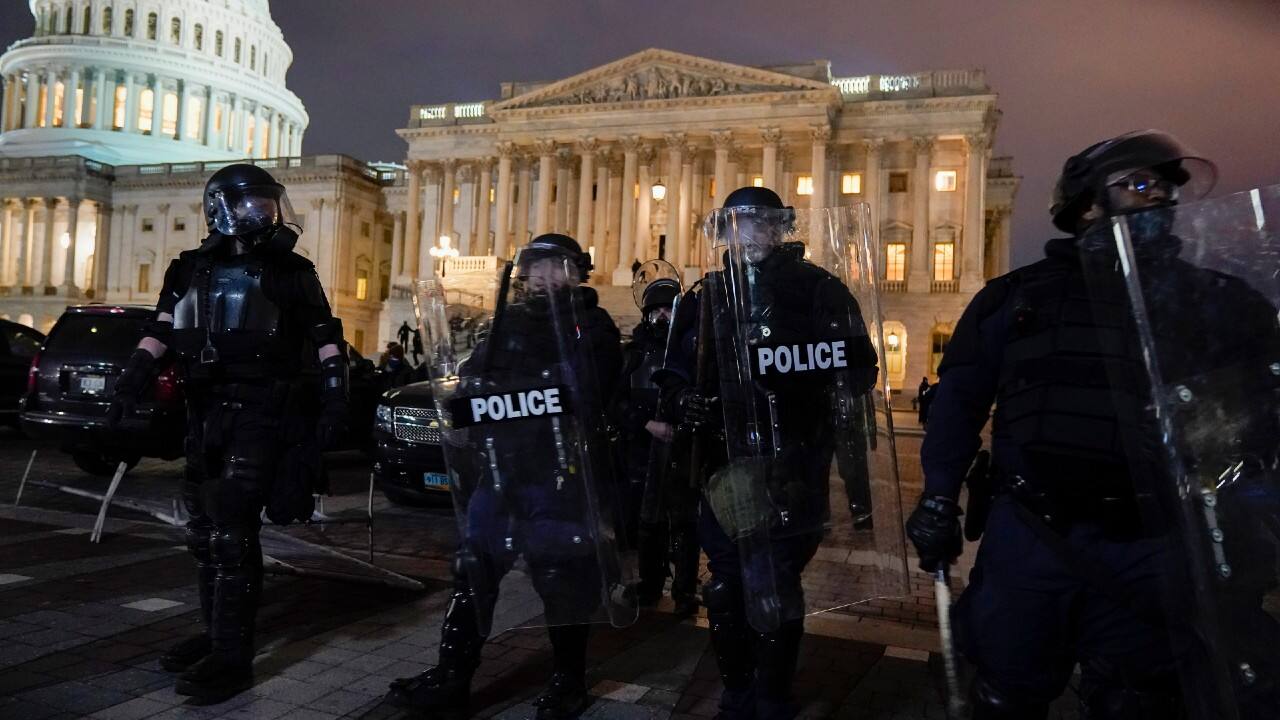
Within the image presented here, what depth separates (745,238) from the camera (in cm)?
338

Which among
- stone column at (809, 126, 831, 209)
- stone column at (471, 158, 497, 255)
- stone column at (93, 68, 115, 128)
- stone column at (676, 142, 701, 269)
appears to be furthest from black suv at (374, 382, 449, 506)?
stone column at (93, 68, 115, 128)

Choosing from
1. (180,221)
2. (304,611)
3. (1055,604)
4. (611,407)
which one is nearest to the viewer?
(1055,604)

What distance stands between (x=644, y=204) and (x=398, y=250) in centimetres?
1781

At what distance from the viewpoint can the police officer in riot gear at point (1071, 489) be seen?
2.39m

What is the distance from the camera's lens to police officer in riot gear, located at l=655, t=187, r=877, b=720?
3234 mm

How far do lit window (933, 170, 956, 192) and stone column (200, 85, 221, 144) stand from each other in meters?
60.4

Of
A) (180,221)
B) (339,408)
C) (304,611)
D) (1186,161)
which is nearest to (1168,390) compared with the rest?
(1186,161)

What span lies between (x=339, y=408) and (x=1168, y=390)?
3155mm

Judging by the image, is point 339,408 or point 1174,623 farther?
point 339,408

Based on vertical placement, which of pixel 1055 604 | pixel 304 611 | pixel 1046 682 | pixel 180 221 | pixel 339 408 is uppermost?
pixel 180 221

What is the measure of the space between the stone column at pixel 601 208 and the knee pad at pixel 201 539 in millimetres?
44221

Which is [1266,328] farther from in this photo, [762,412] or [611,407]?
[611,407]

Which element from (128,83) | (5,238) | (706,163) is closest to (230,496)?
(706,163)

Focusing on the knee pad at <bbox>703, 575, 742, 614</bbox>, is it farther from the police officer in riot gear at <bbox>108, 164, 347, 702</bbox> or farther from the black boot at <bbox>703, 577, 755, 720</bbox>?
the police officer in riot gear at <bbox>108, 164, 347, 702</bbox>
